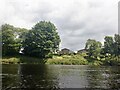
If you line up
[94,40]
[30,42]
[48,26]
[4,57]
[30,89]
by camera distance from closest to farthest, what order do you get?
1. [30,89]
2. [4,57]
3. [30,42]
4. [48,26]
5. [94,40]

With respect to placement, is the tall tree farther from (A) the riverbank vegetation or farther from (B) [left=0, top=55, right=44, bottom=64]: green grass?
(B) [left=0, top=55, right=44, bottom=64]: green grass

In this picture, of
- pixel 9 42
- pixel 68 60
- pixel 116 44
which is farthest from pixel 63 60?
pixel 116 44

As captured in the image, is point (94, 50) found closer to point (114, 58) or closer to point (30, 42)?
point (114, 58)

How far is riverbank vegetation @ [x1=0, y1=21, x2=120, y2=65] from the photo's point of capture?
137500 mm

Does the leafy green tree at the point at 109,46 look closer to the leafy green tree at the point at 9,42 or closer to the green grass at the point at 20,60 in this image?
the green grass at the point at 20,60

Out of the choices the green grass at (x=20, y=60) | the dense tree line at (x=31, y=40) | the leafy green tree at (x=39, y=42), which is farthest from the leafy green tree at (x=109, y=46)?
the green grass at (x=20, y=60)

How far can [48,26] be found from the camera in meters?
159

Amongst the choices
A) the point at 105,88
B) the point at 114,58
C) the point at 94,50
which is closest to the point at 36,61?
the point at 94,50

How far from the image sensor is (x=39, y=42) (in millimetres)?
146000

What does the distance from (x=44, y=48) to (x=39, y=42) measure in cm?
515

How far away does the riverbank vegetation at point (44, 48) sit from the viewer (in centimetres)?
13750

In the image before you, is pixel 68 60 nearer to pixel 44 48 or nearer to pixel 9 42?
pixel 44 48

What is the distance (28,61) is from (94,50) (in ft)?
166

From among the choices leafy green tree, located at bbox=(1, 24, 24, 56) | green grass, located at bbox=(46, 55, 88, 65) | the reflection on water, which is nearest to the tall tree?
green grass, located at bbox=(46, 55, 88, 65)
